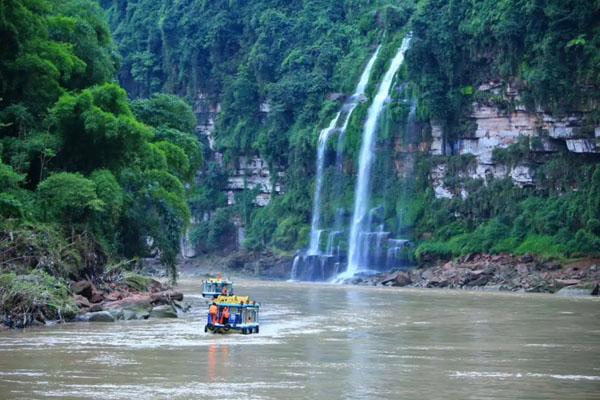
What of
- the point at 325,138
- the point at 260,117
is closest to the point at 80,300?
the point at 325,138

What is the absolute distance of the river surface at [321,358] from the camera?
62.8ft

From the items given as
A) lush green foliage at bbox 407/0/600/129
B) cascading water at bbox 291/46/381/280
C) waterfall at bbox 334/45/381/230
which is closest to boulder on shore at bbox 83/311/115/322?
lush green foliage at bbox 407/0/600/129

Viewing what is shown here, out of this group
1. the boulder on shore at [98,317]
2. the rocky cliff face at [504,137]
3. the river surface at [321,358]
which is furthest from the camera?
the rocky cliff face at [504,137]

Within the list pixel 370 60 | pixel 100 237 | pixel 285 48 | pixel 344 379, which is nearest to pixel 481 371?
pixel 344 379

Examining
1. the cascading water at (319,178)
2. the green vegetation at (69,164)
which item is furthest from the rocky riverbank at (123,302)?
the cascading water at (319,178)

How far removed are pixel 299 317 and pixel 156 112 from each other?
41.5 feet

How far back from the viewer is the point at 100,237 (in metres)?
35.5

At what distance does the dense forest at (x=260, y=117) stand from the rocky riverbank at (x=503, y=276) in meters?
1.05

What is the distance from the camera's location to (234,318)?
2845cm

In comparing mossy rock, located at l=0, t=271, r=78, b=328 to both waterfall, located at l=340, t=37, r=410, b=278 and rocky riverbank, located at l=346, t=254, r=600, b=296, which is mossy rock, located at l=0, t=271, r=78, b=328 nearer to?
rocky riverbank, located at l=346, t=254, r=600, b=296

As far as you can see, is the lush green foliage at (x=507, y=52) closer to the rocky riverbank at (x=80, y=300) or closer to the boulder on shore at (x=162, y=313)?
the rocky riverbank at (x=80, y=300)

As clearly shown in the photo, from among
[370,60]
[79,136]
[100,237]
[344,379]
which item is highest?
[370,60]

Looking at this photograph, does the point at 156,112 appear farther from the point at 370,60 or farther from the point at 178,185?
the point at 370,60

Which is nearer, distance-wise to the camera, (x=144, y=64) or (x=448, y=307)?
(x=448, y=307)
